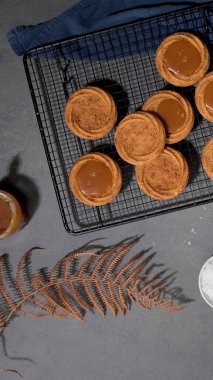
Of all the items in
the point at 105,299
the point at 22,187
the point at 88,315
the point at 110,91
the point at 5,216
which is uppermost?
the point at 110,91

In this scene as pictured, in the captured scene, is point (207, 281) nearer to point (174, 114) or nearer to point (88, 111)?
point (174, 114)

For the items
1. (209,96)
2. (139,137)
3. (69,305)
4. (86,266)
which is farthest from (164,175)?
(69,305)

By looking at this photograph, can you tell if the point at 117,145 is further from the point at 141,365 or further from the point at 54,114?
the point at 141,365

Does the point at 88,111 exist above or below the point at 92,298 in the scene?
above

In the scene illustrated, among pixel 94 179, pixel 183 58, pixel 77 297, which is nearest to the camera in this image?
pixel 183 58

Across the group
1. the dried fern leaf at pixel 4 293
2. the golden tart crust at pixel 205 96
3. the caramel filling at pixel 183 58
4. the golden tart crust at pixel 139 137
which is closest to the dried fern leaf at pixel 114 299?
the dried fern leaf at pixel 4 293

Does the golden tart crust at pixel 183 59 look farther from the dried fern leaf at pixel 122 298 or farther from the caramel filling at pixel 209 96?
Answer: the dried fern leaf at pixel 122 298

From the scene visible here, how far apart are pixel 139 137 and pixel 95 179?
320 millimetres

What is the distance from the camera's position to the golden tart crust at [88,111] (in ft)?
9.20

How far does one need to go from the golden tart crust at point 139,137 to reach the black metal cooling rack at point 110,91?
209 mm

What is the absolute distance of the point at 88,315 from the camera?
3137 millimetres

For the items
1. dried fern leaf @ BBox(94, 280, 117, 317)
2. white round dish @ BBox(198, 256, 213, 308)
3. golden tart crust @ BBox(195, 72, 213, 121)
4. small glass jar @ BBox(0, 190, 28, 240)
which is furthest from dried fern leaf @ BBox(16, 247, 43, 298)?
golden tart crust @ BBox(195, 72, 213, 121)

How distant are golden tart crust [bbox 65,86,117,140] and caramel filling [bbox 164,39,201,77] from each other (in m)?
0.37

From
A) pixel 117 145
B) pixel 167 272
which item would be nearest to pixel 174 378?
pixel 167 272
